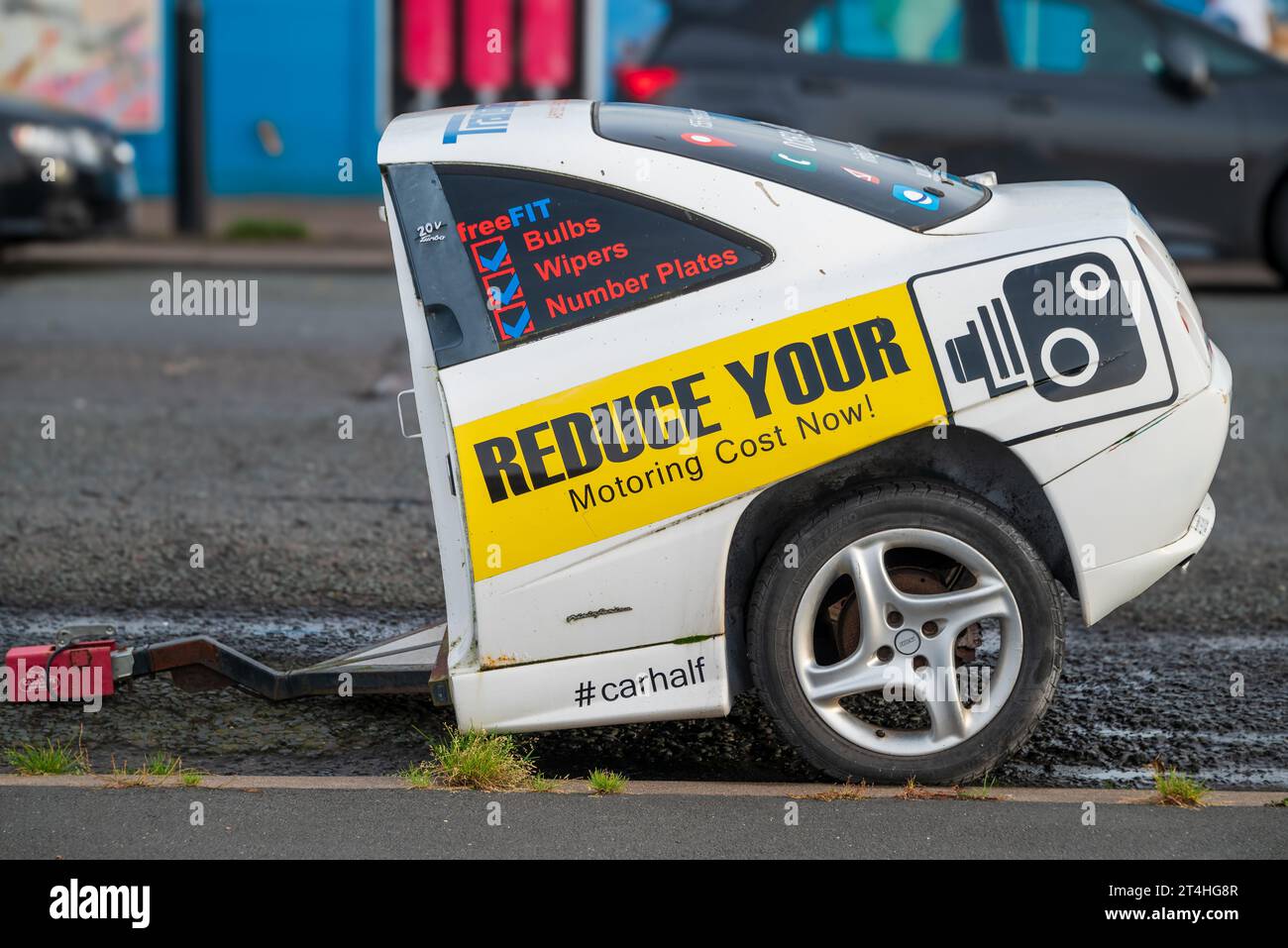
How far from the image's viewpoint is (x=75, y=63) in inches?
698

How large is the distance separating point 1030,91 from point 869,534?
8335 mm

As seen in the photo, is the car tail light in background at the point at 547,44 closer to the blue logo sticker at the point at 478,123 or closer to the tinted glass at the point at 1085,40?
the tinted glass at the point at 1085,40

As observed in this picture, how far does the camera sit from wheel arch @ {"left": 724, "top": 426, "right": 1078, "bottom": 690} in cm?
405

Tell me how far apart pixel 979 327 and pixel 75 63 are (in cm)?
1583

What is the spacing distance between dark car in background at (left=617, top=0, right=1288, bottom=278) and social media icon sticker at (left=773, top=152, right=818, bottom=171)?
→ 7280 millimetres

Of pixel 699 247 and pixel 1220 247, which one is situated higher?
pixel 1220 247

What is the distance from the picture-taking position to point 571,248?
4094 mm

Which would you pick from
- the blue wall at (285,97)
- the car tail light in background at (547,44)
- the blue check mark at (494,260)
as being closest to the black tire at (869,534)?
the blue check mark at (494,260)

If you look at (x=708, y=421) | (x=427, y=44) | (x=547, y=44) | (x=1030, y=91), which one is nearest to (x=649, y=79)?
(x=1030, y=91)

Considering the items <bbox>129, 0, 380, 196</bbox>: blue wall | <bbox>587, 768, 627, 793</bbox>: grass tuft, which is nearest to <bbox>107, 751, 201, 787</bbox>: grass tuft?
<bbox>587, 768, 627, 793</bbox>: grass tuft

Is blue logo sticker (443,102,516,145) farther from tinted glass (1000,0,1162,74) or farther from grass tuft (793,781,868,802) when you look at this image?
tinted glass (1000,0,1162,74)
